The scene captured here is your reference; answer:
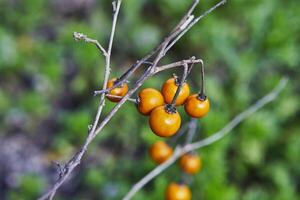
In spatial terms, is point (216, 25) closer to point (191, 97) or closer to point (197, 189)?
point (197, 189)

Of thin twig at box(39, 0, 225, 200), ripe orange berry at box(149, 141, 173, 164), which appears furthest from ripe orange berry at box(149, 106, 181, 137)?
ripe orange berry at box(149, 141, 173, 164)

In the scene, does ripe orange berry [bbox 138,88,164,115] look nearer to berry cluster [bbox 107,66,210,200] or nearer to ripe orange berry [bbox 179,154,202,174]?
berry cluster [bbox 107,66,210,200]

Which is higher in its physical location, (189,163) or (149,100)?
(189,163)

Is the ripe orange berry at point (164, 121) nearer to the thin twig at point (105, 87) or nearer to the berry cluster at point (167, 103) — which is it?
the berry cluster at point (167, 103)

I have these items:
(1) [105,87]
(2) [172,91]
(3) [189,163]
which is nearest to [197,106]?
(2) [172,91]

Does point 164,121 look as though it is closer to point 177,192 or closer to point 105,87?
point 105,87
